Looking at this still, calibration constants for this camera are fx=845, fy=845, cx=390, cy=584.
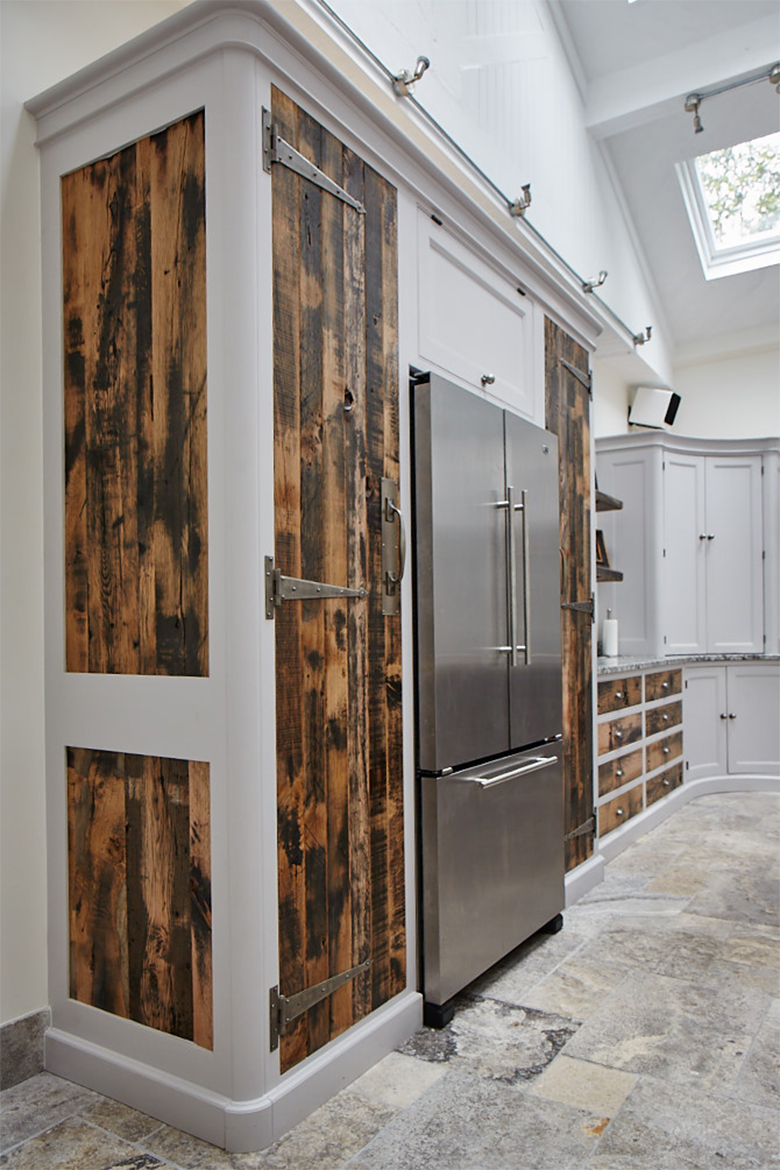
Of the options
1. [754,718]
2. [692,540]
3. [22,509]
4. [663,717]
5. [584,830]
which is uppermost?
[692,540]

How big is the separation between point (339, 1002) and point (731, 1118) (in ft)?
2.83

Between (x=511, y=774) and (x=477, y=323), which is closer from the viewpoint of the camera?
(x=511, y=774)

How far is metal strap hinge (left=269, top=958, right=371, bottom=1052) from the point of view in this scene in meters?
1.71

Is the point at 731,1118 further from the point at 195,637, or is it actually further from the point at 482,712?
the point at 195,637

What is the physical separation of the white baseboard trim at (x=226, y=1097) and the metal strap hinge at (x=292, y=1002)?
0.36ft

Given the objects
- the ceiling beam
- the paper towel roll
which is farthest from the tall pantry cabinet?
the paper towel roll

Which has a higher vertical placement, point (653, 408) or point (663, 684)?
point (653, 408)

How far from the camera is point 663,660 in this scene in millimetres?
4625

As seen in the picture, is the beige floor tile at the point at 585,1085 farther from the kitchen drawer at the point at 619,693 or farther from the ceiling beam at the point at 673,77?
the ceiling beam at the point at 673,77

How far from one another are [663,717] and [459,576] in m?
2.75

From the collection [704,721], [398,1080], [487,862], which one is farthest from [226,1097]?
[704,721]

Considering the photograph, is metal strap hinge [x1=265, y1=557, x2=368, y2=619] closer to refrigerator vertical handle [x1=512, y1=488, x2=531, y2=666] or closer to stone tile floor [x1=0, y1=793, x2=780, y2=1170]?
refrigerator vertical handle [x1=512, y1=488, x2=531, y2=666]

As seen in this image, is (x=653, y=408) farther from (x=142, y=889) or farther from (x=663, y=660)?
(x=142, y=889)

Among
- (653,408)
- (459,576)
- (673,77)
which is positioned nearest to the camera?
(459,576)
